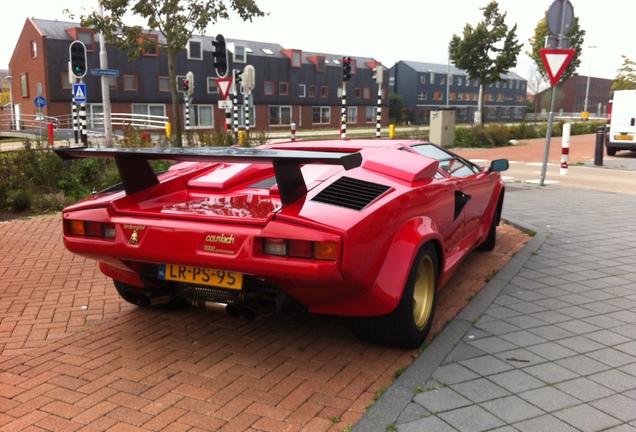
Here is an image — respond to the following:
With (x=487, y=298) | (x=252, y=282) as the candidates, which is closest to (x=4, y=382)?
(x=252, y=282)

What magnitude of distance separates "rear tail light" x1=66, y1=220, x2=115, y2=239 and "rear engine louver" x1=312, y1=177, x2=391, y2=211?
1197 mm

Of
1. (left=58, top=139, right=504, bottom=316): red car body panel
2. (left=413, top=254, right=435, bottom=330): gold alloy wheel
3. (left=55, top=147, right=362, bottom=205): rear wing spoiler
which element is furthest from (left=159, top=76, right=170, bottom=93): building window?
(left=413, top=254, right=435, bottom=330): gold alloy wheel

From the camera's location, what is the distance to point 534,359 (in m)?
3.32

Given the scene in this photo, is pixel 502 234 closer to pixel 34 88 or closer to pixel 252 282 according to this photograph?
pixel 252 282

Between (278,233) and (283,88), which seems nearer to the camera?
(278,233)

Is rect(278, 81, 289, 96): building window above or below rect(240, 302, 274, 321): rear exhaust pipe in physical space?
above

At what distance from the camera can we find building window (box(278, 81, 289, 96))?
161 ft

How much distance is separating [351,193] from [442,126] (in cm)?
2036

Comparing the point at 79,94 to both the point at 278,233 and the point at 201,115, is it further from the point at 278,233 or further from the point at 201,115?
the point at 201,115

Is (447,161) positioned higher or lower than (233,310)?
higher

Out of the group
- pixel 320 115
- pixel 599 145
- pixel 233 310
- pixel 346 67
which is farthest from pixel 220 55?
pixel 320 115

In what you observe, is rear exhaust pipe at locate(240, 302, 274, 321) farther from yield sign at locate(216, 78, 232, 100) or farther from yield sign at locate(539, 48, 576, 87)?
yield sign at locate(216, 78, 232, 100)

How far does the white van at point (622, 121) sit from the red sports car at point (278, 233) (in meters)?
16.9

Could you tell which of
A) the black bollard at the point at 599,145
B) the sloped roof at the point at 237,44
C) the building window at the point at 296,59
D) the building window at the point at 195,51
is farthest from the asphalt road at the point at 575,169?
the building window at the point at 296,59
